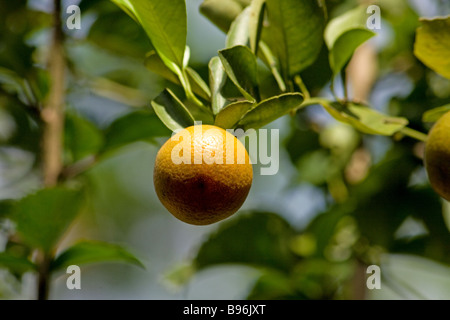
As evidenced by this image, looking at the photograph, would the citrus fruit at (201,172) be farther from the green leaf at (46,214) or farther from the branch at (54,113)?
the branch at (54,113)

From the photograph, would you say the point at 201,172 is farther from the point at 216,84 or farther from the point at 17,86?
the point at 17,86

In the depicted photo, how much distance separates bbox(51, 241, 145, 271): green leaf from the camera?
0.85 metres

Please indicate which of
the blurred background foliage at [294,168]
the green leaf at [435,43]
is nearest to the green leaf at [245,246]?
the blurred background foliage at [294,168]

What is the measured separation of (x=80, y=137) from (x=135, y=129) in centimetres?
20

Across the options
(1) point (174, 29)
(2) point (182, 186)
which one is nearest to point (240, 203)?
(2) point (182, 186)

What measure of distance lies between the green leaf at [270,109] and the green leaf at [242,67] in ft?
0.07

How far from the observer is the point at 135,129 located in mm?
1078

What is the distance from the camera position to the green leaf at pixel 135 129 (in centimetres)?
106

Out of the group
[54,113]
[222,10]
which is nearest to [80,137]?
[54,113]

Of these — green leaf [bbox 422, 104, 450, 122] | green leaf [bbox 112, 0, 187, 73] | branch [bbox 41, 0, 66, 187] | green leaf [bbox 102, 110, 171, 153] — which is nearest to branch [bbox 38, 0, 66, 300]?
branch [bbox 41, 0, 66, 187]

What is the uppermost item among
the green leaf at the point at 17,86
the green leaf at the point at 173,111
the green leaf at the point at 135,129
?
the green leaf at the point at 17,86

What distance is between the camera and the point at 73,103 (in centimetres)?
138

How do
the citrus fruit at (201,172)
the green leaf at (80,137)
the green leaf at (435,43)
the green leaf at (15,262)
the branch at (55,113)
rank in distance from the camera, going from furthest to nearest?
Answer: the green leaf at (80,137), the branch at (55,113), the green leaf at (15,262), the green leaf at (435,43), the citrus fruit at (201,172)

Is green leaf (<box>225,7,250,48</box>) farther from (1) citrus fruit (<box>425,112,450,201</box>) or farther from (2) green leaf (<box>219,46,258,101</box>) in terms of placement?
(1) citrus fruit (<box>425,112,450,201</box>)
